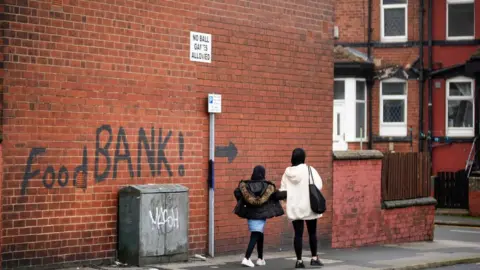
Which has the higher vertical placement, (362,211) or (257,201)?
(257,201)

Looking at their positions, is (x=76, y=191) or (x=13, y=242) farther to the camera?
(x=76, y=191)

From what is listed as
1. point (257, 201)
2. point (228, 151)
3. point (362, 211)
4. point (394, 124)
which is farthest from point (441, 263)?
point (394, 124)

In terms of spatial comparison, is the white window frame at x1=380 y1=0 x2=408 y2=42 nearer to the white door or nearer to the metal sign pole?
the white door

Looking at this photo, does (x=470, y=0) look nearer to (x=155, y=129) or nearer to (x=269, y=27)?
(x=269, y=27)

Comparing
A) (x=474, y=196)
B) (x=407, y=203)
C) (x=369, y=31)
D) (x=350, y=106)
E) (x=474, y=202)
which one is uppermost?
(x=369, y=31)

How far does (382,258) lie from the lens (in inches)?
619

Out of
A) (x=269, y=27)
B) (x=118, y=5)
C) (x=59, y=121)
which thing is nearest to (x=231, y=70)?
(x=269, y=27)

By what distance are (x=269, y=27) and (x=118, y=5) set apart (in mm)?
3596

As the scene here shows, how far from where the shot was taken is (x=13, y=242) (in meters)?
11.8

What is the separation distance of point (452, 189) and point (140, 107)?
17.7 m

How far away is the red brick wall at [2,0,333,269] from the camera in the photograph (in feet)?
39.7

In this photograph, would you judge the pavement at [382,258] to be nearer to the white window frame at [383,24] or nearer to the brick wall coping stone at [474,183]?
the brick wall coping stone at [474,183]

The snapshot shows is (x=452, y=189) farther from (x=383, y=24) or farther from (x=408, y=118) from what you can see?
(x=383, y=24)

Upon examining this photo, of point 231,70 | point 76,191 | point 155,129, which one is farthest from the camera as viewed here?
point 231,70
